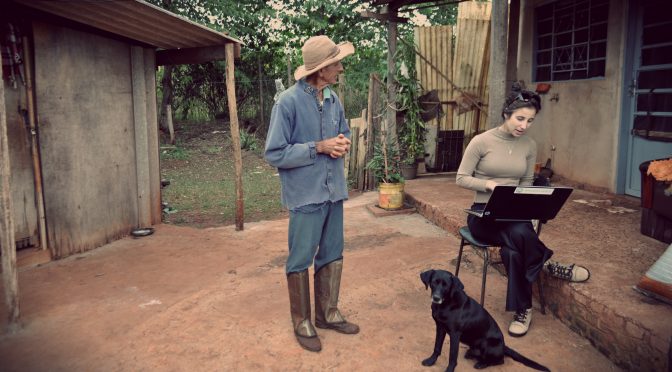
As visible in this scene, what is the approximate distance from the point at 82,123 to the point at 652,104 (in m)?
6.41

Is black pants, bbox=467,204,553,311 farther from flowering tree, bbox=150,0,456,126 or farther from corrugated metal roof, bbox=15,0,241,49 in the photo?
flowering tree, bbox=150,0,456,126

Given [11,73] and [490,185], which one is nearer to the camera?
[490,185]

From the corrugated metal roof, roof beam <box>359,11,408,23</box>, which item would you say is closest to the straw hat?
the corrugated metal roof

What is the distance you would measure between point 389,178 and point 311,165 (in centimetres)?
416

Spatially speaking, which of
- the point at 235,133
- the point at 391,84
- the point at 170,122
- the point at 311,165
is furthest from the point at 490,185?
the point at 170,122

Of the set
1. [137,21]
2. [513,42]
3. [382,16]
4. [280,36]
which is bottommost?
[137,21]

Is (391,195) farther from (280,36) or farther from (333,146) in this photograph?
(280,36)

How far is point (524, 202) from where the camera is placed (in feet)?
11.2

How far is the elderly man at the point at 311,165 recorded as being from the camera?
10.7 ft

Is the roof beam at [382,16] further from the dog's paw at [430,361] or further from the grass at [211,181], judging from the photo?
the dog's paw at [430,361]

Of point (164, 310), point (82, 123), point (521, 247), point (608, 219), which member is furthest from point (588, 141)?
point (82, 123)

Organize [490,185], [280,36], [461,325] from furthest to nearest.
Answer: [280,36] → [490,185] → [461,325]

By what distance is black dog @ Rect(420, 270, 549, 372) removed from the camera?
3008 millimetres

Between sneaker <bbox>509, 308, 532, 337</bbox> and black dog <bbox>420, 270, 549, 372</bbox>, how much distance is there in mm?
Answer: 444
